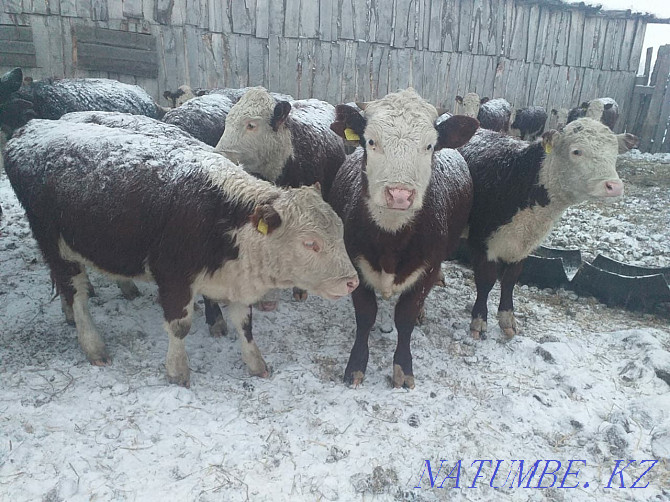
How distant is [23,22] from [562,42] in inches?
473

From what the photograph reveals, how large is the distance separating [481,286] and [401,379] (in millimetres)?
1423

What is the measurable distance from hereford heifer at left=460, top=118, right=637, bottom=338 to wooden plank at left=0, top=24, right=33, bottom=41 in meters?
7.03

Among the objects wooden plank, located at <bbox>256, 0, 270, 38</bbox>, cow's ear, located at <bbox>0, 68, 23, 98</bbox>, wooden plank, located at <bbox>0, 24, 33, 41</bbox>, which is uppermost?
wooden plank, located at <bbox>256, 0, 270, 38</bbox>

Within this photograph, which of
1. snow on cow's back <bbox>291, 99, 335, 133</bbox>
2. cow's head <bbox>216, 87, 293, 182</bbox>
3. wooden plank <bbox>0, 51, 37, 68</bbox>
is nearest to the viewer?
cow's head <bbox>216, 87, 293, 182</bbox>

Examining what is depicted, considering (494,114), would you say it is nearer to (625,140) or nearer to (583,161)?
(625,140)

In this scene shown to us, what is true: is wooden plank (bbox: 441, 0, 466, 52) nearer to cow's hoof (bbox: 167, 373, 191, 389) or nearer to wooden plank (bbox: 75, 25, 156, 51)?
wooden plank (bbox: 75, 25, 156, 51)

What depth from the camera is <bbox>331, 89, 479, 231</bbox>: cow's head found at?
288 cm

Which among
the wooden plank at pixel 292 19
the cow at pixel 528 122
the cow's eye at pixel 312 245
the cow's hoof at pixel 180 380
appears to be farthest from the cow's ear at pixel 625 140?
the cow at pixel 528 122

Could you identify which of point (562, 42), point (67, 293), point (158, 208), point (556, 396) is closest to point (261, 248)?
point (158, 208)

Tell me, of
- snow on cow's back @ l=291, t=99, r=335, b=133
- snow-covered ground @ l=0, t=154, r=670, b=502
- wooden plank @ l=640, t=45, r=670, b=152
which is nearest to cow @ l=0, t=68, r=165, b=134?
snow-covered ground @ l=0, t=154, r=670, b=502

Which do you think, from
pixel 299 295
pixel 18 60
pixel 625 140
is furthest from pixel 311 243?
pixel 18 60

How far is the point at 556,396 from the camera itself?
3.54 meters

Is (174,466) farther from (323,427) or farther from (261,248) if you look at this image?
(261,248)

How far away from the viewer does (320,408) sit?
3.35 m
